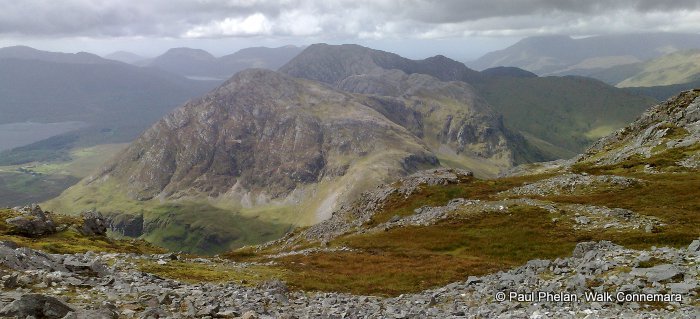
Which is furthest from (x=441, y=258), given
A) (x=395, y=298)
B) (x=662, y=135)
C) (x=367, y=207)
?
(x=662, y=135)

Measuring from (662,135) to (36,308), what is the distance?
413 ft

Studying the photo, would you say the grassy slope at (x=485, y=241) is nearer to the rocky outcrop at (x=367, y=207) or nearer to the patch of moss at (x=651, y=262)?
the patch of moss at (x=651, y=262)

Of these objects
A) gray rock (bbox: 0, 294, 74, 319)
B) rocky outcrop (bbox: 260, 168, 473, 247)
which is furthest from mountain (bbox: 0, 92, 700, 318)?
rocky outcrop (bbox: 260, 168, 473, 247)

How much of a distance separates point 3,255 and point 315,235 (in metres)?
83.6

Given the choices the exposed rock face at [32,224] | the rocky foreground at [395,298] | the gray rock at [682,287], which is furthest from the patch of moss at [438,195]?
the gray rock at [682,287]

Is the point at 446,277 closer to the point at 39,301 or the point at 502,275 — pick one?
the point at 502,275

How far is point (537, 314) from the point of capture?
21.9 metres

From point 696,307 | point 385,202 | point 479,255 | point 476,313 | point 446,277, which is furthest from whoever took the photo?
point 385,202

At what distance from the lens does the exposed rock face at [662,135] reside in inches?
3784

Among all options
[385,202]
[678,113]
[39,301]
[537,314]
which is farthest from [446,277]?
[678,113]

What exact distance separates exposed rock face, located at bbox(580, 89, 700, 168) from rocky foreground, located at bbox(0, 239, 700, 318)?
235 ft

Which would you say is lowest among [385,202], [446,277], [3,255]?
[385,202]

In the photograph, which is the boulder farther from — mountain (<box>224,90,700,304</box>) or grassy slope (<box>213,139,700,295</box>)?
grassy slope (<box>213,139,700,295</box>)

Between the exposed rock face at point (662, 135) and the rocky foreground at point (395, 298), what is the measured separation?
71.6m
